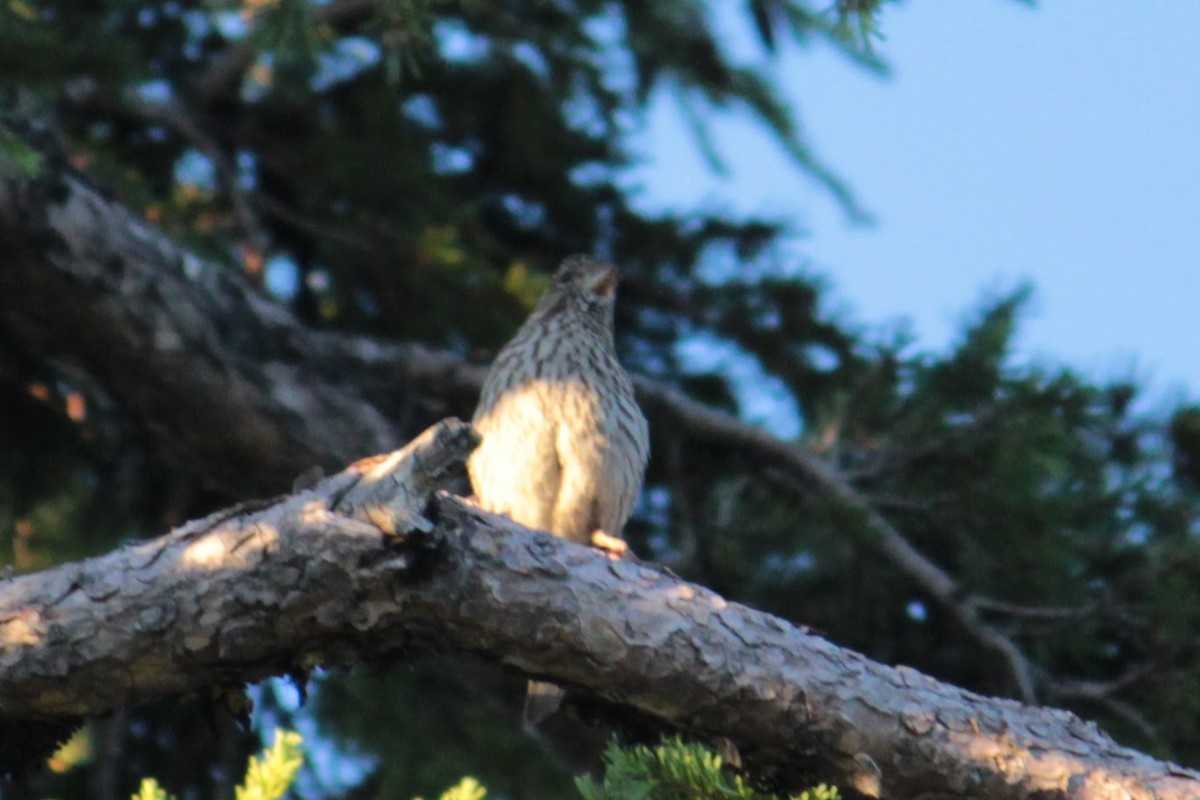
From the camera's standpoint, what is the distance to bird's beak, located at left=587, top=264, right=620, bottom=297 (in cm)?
544

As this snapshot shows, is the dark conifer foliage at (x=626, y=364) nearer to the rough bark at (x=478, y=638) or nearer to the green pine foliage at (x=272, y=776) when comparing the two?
the rough bark at (x=478, y=638)

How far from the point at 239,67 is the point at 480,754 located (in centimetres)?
262

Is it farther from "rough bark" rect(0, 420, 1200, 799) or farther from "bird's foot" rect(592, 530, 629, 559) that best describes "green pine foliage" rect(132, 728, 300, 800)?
"bird's foot" rect(592, 530, 629, 559)

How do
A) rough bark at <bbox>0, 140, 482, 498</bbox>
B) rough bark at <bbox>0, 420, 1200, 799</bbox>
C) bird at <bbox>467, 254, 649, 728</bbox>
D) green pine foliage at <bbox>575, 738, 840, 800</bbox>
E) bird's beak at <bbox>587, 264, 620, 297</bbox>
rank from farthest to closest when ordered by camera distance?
1. bird's beak at <bbox>587, 264, 620, 297</bbox>
2. rough bark at <bbox>0, 140, 482, 498</bbox>
3. bird at <bbox>467, 254, 649, 728</bbox>
4. rough bark at <bbox>0, 420, 1200, 799</bbox>
5. green pine foliage at <bbox>575, 738, 840, 800</bbox>

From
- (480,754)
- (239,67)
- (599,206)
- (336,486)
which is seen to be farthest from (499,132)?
(336,486)

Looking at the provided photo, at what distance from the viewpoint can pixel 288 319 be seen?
556 cm

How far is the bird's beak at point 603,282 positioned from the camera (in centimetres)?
544

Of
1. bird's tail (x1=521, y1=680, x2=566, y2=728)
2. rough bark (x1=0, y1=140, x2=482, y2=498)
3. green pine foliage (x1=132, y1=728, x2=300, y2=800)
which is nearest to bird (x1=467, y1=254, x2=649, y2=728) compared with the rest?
bird's tail (x1=521, y1=680, x2=566, y2=728)

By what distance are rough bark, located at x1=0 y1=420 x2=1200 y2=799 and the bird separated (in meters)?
1.48

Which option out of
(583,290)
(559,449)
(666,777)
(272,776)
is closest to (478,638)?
(666,777)

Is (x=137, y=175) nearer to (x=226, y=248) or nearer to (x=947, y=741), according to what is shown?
(x=226, y=248)

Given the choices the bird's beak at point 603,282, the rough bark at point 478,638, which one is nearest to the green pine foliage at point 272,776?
the rough bark at point 478,638

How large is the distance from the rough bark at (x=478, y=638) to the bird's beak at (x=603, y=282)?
2.36 metres

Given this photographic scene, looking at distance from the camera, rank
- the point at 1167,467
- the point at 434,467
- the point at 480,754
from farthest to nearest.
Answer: the point at 1167,467 → the point at 480,754 → the point at 434,467
